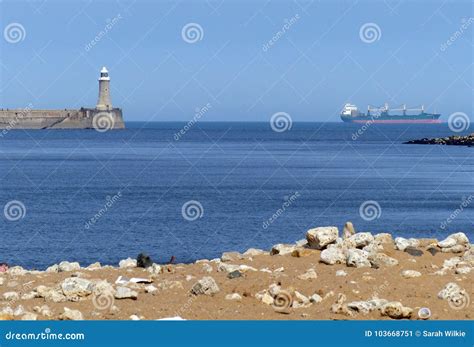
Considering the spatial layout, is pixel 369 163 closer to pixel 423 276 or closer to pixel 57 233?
pixel 57 233

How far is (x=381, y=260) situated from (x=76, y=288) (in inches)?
169

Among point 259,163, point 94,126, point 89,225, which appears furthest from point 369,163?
point 94,126

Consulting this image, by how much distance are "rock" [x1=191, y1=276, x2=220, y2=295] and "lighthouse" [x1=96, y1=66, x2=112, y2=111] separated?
142m

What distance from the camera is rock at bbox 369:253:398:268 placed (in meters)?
13.0

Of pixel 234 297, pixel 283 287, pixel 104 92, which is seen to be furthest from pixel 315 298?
pixel 104 92

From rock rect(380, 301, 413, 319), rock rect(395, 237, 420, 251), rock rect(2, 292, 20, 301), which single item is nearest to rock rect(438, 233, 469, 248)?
rock rect(395, 237, 420, 251)

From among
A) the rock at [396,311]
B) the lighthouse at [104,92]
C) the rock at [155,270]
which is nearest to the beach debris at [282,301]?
the rock at [396,311]

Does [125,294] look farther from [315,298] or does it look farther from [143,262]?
[143,262]

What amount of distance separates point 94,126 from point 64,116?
10.3 meters

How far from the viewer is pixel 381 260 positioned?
13.1 m

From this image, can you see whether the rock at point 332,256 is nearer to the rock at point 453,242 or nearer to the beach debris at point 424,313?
the rock at point 453,242

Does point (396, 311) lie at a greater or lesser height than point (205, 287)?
greater

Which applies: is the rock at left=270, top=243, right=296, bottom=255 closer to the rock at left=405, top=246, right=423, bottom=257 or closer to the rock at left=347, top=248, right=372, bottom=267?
the rock at left=347, top=248, right=372, bottom=267

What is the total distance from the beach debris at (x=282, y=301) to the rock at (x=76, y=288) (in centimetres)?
236
